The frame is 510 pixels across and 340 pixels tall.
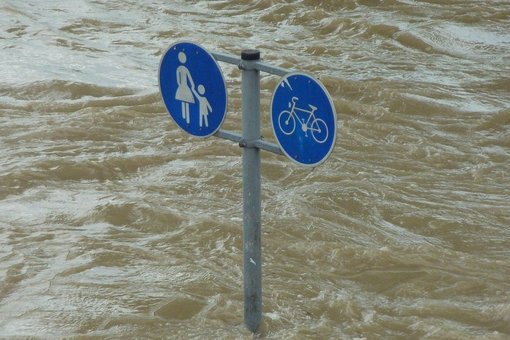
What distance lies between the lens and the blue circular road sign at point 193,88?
3.61 metres

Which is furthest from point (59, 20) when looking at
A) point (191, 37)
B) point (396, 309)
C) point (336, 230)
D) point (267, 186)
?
point (396, 309)

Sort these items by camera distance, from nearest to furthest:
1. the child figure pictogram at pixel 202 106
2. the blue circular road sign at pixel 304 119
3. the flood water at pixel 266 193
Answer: the blue circular road sign at pixel 304 119
the child figure pictogram at pixel 202 106
the flood water at pixel 266 193

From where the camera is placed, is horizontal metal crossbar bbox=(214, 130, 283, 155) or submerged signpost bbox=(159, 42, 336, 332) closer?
submerged signpost bbox=(159, 42, 336, 332)

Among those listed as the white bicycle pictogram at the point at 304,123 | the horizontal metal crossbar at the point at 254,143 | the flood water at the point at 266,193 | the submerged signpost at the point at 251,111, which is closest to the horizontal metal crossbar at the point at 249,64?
the submerged signpost at the point at 251,111

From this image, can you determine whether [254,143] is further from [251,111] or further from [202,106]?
[202,106]

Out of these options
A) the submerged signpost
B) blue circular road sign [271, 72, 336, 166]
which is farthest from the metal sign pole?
blue circular road sign [271, 72, 336, 166]

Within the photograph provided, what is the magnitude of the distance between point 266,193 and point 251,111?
7.86ft

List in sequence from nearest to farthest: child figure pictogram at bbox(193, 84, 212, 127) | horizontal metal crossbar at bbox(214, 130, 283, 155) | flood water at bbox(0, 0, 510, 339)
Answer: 1. horizontal metal crossbar at bbox(214, 130, 283, 155)
2. child figure pictogram at bbox(193, 84, 212, 127)
3. flood water at bbox(0, 0, 510, 339)

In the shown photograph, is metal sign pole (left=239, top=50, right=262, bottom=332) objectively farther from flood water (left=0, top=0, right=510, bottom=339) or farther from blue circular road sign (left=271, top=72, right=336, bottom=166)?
flood water (left=0, top=0, right=510, bottom=339)

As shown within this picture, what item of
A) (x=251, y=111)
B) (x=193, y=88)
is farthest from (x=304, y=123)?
(x=193, y=88)

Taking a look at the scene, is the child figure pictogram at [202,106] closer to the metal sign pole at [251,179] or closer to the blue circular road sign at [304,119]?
the metal sign pole at [251,179]

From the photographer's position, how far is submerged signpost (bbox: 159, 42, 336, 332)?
3.36 m

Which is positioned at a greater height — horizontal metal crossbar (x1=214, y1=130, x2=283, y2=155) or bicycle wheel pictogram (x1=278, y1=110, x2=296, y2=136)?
bicycle wheel pictogram (x1=278, y1=110, x2=296, y2=136)

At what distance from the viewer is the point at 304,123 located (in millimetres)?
3400
